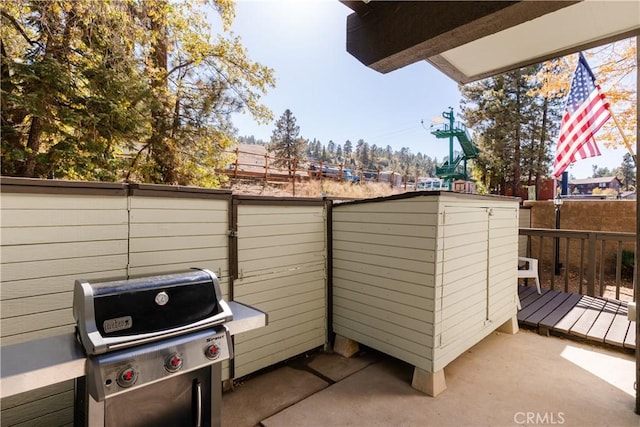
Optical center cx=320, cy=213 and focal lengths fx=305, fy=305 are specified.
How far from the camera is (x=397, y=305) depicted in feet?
8.68

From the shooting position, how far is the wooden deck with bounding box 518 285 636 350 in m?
3.12

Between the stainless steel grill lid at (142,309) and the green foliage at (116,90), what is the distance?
402 cm

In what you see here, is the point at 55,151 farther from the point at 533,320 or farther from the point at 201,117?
the point at 533,320

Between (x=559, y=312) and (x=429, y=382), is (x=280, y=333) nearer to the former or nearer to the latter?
(x=429, y=382)

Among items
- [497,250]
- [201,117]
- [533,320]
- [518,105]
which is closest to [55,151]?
[201,117]

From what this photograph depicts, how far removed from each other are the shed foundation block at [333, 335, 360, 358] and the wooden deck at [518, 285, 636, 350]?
209 centimetres

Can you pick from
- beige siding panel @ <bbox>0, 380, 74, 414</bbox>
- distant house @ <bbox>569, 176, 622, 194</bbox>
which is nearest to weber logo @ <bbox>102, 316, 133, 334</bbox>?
beige siding panel @ <bbox>0, 380, 74, 414</bbox>

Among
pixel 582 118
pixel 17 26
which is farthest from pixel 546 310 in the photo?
pixel 17 26

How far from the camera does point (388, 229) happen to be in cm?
271

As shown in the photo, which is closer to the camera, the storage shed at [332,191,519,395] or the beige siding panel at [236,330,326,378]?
the storage shed at [332,191,519,395]

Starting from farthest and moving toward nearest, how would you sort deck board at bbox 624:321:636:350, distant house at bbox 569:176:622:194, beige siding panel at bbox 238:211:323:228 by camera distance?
distant house at bbox 569:176:622:194 → deck board at bbox 624:321:636:350 → beige siding panel at bbox 238:211:323:228

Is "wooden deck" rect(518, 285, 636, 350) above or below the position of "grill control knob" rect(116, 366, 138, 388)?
below

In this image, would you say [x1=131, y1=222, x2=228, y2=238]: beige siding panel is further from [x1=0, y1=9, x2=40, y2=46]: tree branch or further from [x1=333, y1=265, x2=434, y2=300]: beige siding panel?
[x1=0, y1=9, x2=40, y2=46]: tree branch

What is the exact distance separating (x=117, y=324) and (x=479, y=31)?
189cm
